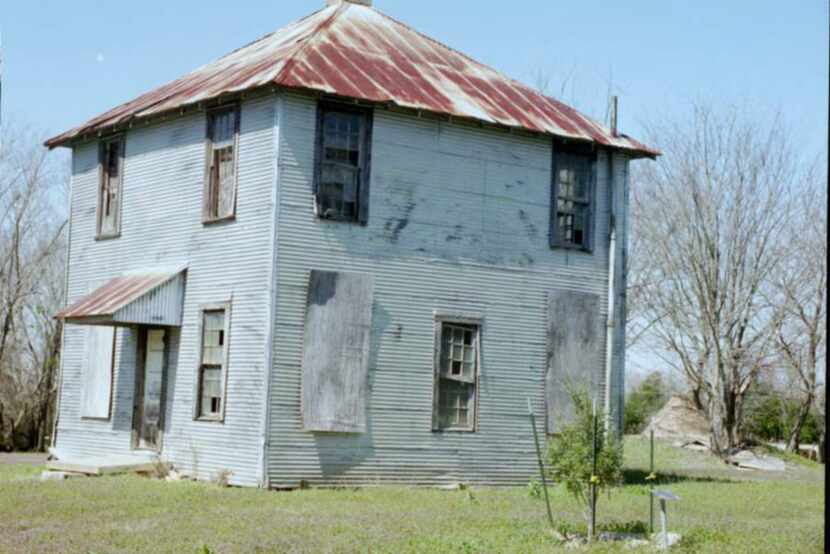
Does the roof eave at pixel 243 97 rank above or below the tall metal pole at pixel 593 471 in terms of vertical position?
above

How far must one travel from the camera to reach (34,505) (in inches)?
683

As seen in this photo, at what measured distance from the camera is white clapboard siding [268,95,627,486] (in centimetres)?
2069

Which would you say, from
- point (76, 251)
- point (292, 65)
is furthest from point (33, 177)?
point (292, 65)

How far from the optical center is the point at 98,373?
24500mm

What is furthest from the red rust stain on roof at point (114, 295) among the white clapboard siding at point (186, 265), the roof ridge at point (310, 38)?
the roof ridge at point (310, 38)

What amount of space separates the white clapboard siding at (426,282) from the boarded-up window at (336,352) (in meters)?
0.15

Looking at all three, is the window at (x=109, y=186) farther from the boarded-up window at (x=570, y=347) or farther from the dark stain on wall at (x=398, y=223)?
the boarded-up window at (x=570, y=347)

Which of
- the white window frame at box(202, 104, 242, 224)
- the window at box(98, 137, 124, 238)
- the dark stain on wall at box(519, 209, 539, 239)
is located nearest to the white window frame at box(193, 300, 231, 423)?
the white window frame at box(202, 104, 242, 224)

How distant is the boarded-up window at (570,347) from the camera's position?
23281 mm

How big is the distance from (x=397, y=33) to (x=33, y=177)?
17.4m

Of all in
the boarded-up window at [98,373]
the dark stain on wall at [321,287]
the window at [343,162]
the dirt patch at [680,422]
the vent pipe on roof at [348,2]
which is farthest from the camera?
the dirt patch at [680,422]

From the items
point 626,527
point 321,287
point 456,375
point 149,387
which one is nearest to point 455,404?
point 456,375

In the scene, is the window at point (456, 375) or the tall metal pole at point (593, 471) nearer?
the tall metal pole at point (593, 471)

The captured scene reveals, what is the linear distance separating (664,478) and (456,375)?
5769 millimetres
